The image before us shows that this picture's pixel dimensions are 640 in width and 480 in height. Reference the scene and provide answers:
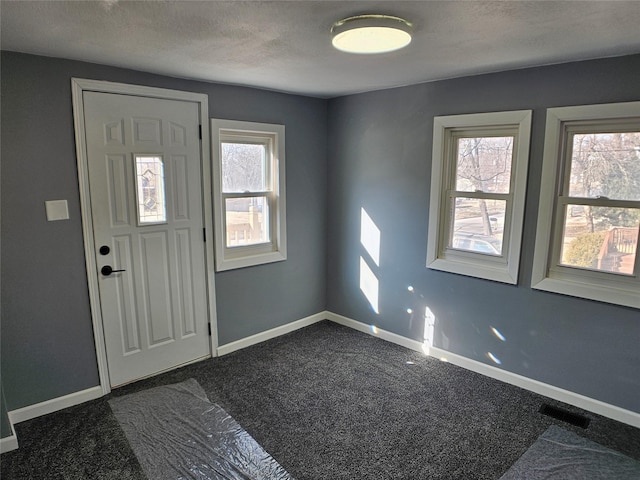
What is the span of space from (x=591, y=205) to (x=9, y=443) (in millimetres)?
3952

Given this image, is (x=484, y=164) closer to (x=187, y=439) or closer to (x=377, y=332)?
(x=377, y=332)

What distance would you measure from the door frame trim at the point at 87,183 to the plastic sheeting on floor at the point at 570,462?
8.44 feet

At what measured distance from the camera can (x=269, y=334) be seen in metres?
3.98

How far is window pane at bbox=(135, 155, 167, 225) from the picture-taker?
3.01 meters

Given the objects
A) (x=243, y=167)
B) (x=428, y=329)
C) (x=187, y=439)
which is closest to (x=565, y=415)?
(x=428, y=329)

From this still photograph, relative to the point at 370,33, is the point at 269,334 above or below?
below

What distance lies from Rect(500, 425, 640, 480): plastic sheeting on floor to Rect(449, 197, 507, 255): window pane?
137 centimetres

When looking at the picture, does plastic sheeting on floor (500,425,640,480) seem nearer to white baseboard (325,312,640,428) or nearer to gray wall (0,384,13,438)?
white baseboard (325,312,640,428)

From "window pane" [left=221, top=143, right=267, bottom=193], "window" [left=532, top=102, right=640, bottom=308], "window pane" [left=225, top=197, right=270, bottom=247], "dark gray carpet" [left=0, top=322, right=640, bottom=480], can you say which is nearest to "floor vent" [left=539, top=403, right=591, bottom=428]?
"dark gray carpet" [left=0, top=322, right=640, bottom=480]

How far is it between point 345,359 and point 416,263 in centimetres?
107

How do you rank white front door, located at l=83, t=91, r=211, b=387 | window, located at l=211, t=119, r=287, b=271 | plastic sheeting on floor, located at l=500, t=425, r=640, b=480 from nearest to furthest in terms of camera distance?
1. plastic sheeting on floor, located at l=500, t=425, r=640, b=480
2. white front door, located at l=83, t=91, r=211, b=387
3. window, located at l=211, t=119, r=287, b=271

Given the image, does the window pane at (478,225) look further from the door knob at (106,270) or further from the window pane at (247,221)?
the door knob at (106,270)

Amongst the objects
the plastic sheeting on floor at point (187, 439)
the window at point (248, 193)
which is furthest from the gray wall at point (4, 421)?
the window at point (248, 193)

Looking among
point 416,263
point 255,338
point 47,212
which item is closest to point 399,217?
point 416,263
